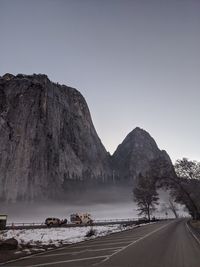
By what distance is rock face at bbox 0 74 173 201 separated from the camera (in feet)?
441

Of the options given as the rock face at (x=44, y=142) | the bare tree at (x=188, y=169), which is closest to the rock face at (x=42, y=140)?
the rock face at (x=44, y=142)

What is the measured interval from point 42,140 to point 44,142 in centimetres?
118

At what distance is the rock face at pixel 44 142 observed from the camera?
5295 inches

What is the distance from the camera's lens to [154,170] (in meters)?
65.4

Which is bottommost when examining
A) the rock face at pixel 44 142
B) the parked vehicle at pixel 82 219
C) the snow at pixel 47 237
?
the snow at pixel 47 237

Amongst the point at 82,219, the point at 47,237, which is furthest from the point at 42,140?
the point at 47,237

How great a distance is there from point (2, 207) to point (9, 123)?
3499cm

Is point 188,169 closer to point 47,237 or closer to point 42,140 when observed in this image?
point 47,237

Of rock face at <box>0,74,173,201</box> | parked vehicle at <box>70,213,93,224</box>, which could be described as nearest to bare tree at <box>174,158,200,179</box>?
parked vehicle at <box>70,213,93,224</box>

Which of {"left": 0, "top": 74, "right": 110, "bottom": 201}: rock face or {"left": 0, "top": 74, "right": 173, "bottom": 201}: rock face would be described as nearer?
{"left": 0, "top": 74, "right": 110, "bottom": 201}: rock face

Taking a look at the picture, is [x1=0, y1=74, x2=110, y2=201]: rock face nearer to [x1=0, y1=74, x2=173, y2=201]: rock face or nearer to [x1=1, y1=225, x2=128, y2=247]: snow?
[x1=0, y1=74, x2=173, y2=201]: rock face

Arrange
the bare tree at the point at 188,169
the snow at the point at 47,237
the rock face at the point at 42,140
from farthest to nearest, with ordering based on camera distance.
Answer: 1. the rock face at the point at 42,140
2. the bare tree at the point at 188,169
3. the snow at the point at 47,237

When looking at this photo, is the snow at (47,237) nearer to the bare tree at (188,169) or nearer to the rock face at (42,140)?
the bare tree at (188,169)

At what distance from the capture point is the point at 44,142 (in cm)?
14762
